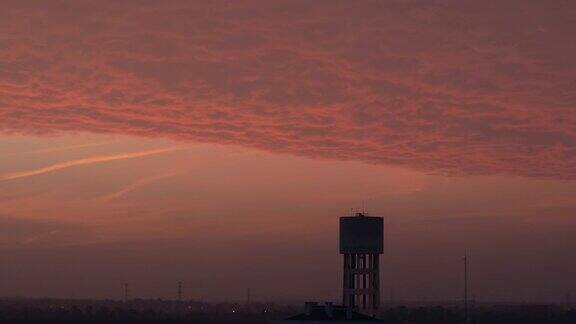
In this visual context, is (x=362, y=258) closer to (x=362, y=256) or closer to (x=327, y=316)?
(x=362, y=256)

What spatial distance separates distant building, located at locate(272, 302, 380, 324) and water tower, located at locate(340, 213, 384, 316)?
24862 mm

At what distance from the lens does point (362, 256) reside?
182m

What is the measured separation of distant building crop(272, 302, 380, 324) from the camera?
14750 cm

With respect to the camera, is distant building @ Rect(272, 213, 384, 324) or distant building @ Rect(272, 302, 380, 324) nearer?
distant building @ Rect(272, 302, 380, 324)

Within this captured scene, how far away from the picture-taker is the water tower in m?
178

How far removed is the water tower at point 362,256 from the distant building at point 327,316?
81.6 feet

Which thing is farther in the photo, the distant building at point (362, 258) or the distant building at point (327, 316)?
the distant building at point (362, 258)

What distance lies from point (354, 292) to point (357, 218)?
497 inches

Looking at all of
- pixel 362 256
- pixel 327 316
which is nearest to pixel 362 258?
pixel 362 256

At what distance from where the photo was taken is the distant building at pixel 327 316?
14750 centimetres

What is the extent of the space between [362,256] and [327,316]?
1337 inches

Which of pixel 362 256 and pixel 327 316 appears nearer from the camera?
pixel 327 316

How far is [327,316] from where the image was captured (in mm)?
149500

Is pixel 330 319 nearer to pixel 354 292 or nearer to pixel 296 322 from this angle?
pixel 296 322
